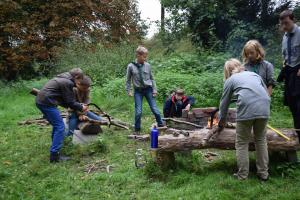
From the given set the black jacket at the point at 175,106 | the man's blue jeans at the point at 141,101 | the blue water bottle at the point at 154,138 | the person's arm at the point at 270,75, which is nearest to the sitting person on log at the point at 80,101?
the man's blue jeans at the point at 141,101

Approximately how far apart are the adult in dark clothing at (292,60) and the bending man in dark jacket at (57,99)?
3.45 meters

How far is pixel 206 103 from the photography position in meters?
11.2

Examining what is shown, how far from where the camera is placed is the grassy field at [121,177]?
5.48 meters

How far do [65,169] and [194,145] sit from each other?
2.23 meters

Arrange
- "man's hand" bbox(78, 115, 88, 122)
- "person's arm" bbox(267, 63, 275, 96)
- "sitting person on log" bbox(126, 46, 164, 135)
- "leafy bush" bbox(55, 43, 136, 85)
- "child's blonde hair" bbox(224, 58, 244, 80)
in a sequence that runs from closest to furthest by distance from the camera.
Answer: "child's blonde hair" bbox(224, 58, 244, 80) → "person's arm" bbox(267, 63, 275, 96) → "man's hand" bbox(78, 115, 88, 122) → "sitting person on log" bbox(126, 46, 164, 135) → "leafy bush" bbox(55, 43, 136, 85)

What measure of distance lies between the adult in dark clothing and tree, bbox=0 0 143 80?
13680mm

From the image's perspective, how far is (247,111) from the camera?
5.43 m

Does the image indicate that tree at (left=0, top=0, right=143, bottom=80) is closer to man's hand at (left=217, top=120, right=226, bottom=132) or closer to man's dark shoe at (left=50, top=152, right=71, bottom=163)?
man's dark shoe at (left=50, top=152, right=71, bottom=163)

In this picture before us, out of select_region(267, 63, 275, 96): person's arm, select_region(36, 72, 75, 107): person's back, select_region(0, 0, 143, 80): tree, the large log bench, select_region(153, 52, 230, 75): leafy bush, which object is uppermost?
select_region(0, 0, 143, 80): tree

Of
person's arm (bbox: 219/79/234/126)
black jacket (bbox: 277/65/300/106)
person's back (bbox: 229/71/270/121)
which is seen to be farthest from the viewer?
black jacket (bbox: 277/65/300/106)

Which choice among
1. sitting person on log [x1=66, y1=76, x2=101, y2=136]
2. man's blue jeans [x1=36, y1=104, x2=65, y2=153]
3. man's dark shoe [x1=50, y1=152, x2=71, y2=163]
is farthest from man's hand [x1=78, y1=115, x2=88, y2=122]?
man's dark shoe [x1=50, y1=152, x2=71, y2=163]

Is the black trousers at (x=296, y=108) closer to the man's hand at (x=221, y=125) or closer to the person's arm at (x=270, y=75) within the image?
the person's arm at (x=270, y=75)

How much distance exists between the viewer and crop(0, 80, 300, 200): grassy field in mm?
5484

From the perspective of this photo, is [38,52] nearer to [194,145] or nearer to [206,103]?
[206,103]
